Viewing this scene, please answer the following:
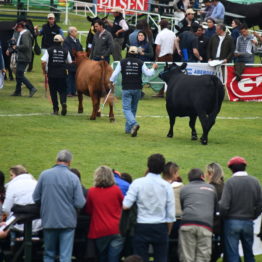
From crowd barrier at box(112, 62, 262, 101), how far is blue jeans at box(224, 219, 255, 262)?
48.4 ft

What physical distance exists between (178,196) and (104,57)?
1391 cm

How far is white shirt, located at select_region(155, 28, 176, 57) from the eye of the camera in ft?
94.2

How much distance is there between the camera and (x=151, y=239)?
12789mm

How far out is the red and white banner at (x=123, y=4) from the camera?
Answer: 36.1 meters

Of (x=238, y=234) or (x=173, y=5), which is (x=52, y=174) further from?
(x=173, y=5)

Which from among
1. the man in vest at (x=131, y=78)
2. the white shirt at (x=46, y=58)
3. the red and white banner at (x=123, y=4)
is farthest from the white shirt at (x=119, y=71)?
the red and white banner at (x=123, y=4)

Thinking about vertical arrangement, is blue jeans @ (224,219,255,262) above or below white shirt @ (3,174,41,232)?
below

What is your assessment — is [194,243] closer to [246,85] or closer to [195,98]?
[195,98]

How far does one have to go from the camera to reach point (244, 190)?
44.2ft

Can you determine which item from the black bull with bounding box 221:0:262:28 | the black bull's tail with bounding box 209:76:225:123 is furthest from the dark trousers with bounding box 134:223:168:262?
the black bull with bounding box 221:0:262:28

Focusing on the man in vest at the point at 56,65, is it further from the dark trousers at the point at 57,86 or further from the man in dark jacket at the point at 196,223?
the man in dark jacket at the point at 196,223

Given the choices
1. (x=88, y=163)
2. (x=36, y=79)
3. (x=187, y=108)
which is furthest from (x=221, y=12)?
(x=88, y=163)

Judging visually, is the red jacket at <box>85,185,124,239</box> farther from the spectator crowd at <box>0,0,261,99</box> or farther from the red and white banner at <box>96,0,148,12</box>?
the red and white banner at <box>96,0,148,12</box>

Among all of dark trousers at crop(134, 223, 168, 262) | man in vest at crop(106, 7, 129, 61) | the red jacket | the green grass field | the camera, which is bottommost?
the green grass field
